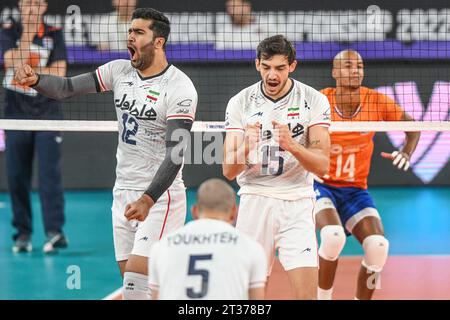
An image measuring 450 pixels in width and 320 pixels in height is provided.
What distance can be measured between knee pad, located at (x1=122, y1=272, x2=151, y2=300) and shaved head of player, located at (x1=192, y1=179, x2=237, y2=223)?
2.12 meters

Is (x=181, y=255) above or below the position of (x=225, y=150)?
below

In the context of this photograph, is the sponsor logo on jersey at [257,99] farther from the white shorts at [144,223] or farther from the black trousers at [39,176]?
the black trousers at [39,176]

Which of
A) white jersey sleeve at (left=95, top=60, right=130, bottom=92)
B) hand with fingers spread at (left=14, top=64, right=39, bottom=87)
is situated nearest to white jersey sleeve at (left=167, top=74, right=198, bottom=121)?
white jersey sleeve at (left=95, top=60, right=130, bottom=92)

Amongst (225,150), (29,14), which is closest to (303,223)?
(225,150)

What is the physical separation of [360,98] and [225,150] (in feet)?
10.2

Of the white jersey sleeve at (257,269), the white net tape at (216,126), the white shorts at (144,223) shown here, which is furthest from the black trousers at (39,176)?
the white jersey sleeve at (257,269)

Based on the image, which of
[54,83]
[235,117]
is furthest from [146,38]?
[235,117]

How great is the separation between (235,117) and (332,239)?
2.30 m

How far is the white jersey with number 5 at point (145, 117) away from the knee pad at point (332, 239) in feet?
6.90

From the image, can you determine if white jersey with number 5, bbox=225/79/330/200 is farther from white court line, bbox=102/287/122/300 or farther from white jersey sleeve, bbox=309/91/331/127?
white court line, bbox=102/287/122/300

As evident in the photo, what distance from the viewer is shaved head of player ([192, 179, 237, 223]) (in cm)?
607

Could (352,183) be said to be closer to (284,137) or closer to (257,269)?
(284,137)
